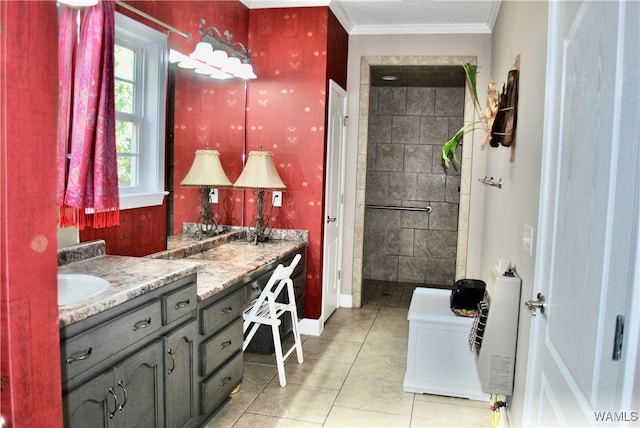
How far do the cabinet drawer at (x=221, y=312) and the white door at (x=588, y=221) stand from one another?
56.6 inches

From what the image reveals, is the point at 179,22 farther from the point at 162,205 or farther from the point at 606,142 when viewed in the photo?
the point at 606,142

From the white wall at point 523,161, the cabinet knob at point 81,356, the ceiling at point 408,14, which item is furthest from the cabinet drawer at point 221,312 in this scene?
the ceiling at point 408,14

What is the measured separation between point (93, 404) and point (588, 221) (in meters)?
1.62

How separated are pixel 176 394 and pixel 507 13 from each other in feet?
9.98

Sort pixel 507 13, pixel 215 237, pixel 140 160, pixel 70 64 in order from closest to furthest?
pixel 70 64, pixel 140 160, pixel 507 13, pixel 215 237

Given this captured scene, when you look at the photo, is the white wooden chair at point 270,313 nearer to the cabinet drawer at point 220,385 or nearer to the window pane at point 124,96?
the cabinet drawer at point 220,385

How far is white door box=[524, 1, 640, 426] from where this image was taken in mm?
1174

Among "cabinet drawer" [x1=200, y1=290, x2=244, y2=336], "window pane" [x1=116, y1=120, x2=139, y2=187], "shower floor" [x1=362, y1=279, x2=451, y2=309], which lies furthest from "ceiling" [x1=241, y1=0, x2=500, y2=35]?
"shower floor" [x1=362, y1=279, x2=451, y2=309]

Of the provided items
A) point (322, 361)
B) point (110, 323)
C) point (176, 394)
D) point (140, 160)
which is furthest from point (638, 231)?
point (322, 361)

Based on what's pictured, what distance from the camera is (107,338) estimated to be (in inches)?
72.1

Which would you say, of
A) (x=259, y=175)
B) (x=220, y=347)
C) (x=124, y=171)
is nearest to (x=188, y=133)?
(x=259, y=175)

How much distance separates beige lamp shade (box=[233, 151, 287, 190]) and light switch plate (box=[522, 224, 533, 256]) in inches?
75.6

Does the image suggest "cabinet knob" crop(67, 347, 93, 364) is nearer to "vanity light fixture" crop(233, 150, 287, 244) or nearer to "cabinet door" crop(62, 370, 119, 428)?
"cabinet door" crop(62, 370, 119, 428)

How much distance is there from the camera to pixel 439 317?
316 centimetres
